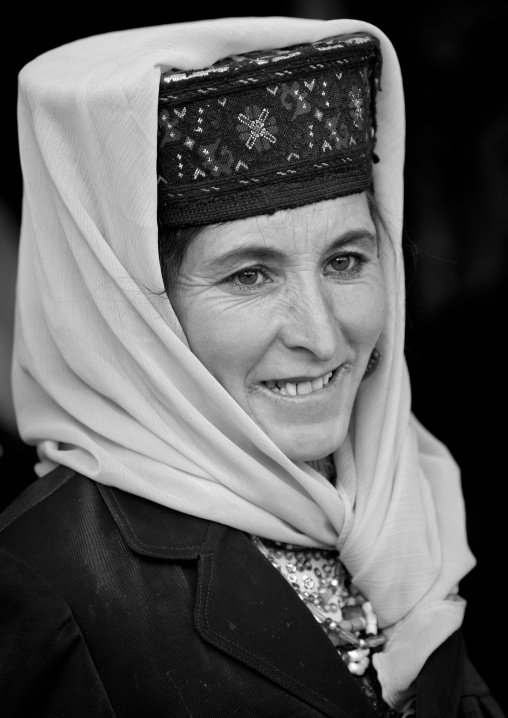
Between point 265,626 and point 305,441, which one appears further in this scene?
point 305,441

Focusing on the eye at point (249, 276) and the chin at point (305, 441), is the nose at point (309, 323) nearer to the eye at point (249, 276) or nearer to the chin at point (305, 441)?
the eye at point (249, 276)

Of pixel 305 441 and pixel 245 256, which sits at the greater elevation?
pixel 245 256

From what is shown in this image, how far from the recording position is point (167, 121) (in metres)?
1.76

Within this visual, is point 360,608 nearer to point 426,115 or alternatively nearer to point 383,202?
point 383,202

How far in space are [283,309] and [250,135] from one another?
1.36 feet

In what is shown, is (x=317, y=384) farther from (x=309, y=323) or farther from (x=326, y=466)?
(x=326, y=466)

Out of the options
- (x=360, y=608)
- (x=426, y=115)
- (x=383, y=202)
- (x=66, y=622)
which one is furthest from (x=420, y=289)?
(x=66, y=622)

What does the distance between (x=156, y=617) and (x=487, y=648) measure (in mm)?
2027

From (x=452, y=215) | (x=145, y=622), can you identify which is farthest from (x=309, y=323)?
(x=452, y=215)

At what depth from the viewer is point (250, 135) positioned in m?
1.79

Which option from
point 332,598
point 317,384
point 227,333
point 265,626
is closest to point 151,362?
point 227,333

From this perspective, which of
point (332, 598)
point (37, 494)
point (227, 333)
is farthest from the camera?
point (332, 598)

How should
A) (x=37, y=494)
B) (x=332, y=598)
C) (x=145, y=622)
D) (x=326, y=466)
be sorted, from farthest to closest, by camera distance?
(x=326, y=466)
(x=332, y=598)
(x=37, y=494)
(x=145, y=622)

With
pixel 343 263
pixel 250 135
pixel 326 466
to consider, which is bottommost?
pixel 326 466
